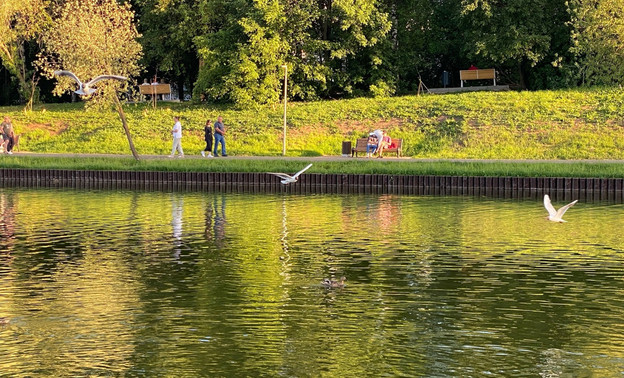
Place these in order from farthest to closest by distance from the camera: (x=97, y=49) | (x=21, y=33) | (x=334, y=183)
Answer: (x=21, y=33) → (x=97, y=49) → (x=334, y=183)

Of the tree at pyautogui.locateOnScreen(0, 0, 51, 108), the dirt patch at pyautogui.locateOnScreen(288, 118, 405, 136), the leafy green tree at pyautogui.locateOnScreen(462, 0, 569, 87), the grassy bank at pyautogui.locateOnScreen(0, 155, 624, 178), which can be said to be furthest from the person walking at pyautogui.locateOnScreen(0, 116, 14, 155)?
the leafy green tree at pyautogui.locateOnScreen(462, 0, 569, 87)

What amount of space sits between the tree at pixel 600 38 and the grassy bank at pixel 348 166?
13.3 m

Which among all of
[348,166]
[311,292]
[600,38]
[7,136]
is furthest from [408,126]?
[311,292]

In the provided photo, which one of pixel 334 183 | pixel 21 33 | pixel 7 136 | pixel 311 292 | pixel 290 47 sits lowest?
pixel 311 292

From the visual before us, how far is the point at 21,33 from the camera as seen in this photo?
5700 cm

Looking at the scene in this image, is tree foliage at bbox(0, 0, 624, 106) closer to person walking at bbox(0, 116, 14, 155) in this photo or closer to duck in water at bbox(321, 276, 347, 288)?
person walking at bbox(0, 116, 14, 155)

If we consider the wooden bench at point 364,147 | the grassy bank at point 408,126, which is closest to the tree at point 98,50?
the grassy bank at point 408,126

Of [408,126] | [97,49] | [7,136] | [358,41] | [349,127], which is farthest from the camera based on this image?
[358,41]

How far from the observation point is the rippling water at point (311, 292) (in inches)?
513

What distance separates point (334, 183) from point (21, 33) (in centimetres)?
2931

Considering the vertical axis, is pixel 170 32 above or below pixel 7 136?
above

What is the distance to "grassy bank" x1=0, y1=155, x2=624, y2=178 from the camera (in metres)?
33.4

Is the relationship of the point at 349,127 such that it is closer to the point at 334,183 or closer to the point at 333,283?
the point at 334,183

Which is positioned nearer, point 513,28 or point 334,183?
point 334,183
